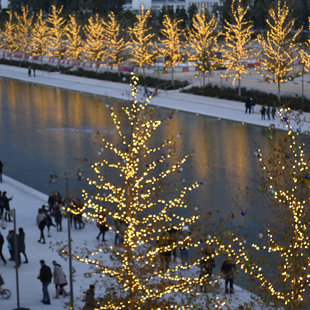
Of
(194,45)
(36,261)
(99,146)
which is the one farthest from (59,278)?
(194,45)

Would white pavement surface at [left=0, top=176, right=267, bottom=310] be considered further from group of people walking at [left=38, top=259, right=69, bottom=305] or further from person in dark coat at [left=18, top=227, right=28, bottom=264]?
person in dark coat at [left=18, top=227, right=28, bottom=264]

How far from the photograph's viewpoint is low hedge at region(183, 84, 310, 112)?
47344 mm

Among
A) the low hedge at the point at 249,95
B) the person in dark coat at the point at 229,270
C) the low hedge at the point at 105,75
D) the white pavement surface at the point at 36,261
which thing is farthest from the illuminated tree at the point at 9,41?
the person in dark coat at the point at 229,270

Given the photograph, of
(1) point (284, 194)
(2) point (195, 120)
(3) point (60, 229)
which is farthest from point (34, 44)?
(1) point (284, 194)

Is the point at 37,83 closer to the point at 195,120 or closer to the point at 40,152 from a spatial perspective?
the point at 195,120

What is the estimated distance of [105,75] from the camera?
64.3 meters

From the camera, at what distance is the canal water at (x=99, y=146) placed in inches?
1089

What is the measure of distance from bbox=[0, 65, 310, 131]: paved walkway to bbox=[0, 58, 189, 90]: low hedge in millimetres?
608

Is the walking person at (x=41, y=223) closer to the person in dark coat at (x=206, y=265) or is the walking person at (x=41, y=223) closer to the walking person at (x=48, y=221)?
the walking person at (x=48, y=221)

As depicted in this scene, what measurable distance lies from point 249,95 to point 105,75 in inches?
646

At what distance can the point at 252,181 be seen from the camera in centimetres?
3009

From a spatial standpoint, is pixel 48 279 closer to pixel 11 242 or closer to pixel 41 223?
pixel 11 242

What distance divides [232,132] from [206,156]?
6.41 meters

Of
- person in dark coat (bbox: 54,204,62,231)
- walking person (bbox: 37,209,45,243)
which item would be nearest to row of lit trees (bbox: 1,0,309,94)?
person in dark coat (bbox: 54,204,62,231)
